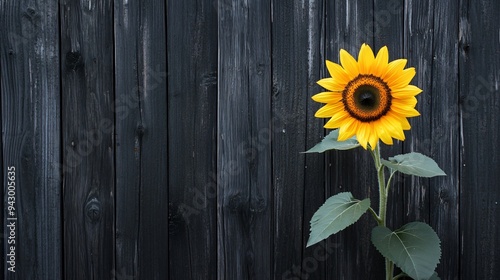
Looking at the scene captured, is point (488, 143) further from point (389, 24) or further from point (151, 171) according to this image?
point (151, 171)

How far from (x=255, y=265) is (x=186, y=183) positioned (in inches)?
20.9

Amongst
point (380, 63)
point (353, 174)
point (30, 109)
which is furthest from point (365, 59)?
point (30, 109)

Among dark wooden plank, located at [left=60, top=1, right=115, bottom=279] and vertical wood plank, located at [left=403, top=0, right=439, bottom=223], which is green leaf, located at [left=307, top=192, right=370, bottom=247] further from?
dark wooden plank, located at [left=60, top=1, right=115, bottom=279]

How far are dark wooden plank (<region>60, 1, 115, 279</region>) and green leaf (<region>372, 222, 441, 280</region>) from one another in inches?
51.1

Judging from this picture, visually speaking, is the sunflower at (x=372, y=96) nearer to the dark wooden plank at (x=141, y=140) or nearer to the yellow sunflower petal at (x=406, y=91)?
the yellow sunflower petal at (x=406, y=91)

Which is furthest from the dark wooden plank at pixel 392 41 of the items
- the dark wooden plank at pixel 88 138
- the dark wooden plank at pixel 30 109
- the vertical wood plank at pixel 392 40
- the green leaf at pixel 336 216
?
the dark wooden plank at pixel 30 109

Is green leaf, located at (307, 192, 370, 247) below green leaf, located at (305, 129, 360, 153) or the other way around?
below

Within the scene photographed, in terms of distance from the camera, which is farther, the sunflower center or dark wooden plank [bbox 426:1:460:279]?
dark wooden plank [bbox 426:1:460:279]

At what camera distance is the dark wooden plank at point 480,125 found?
8.77 ft

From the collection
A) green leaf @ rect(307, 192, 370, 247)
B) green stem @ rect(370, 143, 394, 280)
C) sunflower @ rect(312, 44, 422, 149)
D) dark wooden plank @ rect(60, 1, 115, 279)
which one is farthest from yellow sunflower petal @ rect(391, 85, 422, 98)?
dark wooden plank @ rect(60, 1, 115, 279)

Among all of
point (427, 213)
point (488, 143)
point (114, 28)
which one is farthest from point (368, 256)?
point (114, 28)

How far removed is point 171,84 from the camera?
264 centimetres

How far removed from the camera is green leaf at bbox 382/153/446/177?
225 centimetres

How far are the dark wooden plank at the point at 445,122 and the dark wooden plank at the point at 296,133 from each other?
548mm
